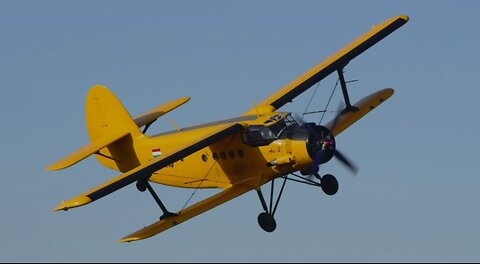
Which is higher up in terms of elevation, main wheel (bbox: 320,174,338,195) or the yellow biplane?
the yellow biplane

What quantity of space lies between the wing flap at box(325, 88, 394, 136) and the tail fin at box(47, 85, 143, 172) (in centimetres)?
635

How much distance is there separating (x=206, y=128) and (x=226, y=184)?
176 cm

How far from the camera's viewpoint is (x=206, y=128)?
129ft

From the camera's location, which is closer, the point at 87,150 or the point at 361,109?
the point at 87,150

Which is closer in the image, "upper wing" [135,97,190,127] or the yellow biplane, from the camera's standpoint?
the yellow biplane

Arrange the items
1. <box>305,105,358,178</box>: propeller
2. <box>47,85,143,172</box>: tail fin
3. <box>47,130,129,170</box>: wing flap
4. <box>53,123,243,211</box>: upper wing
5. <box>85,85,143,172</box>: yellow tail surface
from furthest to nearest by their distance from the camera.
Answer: <box>85,85,143,172</box>: yellow tail surface, <box>47,85,143,172</box>: tail fin, <box>47,130,129,170</box>: wing flap, <box>305,105,358,178</box>: propeller, <box>53,123,243,211</box>: upper wing

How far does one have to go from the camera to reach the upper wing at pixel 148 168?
1375 inches

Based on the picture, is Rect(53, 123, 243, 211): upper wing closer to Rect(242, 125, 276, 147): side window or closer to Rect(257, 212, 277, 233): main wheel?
Rect(242, 125, 276, 147): side window

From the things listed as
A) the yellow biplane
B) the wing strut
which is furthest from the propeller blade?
the wing strut

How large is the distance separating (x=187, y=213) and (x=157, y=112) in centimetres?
738

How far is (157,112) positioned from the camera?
4462 cm

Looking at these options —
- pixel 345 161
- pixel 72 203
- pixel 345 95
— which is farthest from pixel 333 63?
pixel 72 203

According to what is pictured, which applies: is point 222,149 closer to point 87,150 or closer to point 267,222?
point 267,222

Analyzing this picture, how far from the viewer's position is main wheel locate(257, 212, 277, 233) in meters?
37.6
